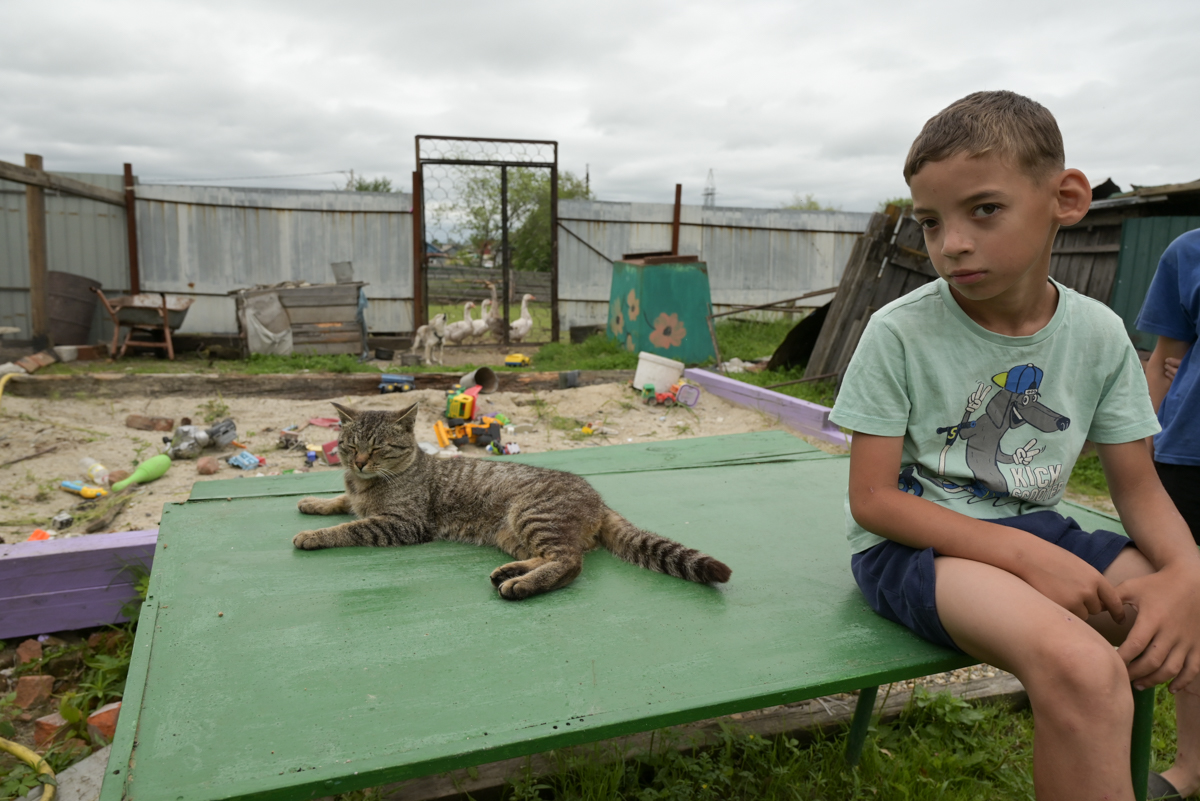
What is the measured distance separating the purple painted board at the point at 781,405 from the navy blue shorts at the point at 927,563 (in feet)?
12.3

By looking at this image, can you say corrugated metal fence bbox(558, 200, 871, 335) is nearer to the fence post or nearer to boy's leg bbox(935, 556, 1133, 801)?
the fence post

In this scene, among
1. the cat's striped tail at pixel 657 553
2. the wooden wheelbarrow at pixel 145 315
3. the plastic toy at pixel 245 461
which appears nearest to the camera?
the cat's striped tail at pixel 657 553

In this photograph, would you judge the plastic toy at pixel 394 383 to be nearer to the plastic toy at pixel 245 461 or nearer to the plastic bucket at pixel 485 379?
the plastic bucket at pixel 485 379

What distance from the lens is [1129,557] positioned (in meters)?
1.66

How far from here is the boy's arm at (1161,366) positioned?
2574 mm

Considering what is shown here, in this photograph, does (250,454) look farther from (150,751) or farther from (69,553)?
(150,751)

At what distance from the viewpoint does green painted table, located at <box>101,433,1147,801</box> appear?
1319mm

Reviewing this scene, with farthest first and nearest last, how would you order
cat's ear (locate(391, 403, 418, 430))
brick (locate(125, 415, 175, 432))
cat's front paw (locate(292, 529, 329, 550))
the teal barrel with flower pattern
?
the teal barrel with flower pattern → brick (locate(125, 415, 175, 432)) → cat's ear (locate(391, 403, 418, 430)) → cat's front paw (locate(292, 529, 329, 550))

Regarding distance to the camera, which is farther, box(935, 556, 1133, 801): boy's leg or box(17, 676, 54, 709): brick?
box(17, 676, 54, 709): brick

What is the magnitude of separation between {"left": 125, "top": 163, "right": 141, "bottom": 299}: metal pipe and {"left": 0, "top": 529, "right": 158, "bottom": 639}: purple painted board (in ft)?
34.7

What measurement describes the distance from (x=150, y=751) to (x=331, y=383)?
653 cm

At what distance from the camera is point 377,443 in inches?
111

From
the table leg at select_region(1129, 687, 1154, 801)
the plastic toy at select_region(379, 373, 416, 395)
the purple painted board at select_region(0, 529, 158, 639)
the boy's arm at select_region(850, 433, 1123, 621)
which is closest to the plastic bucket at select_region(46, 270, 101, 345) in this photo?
the plastic toy at select_region(379, 373, 416, 395)

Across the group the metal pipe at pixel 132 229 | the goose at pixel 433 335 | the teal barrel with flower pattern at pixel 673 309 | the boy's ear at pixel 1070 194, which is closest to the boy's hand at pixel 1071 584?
the boy's ear at pixel 1070 194
